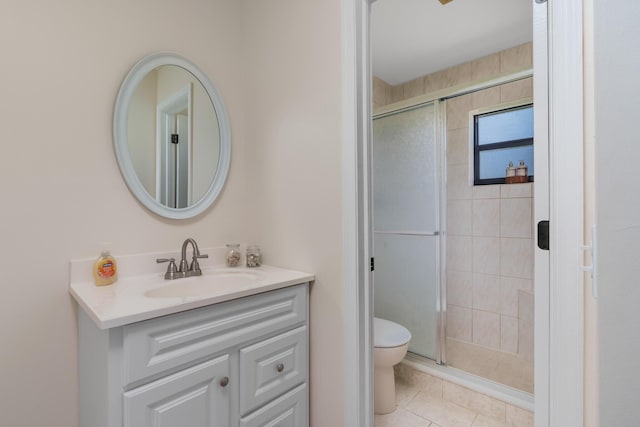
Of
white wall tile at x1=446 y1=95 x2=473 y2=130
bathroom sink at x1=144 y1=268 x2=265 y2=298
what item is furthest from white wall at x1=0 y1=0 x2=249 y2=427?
white wall tile at x1=446 y1=95 x2=473 y2=130

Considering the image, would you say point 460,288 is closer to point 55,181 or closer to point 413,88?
point 413,88

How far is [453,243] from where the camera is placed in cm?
251

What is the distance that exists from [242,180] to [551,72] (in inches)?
55.2

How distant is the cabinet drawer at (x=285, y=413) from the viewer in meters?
1.09

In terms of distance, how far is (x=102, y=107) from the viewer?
124 centimetres

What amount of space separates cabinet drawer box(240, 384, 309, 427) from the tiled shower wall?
5.62 ft

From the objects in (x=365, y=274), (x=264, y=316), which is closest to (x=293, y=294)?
(x=264, y=316)

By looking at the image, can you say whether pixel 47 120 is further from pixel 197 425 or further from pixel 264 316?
pixel 197 425

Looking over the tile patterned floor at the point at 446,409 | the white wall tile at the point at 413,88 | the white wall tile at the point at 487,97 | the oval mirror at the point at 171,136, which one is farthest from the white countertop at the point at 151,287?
the white wall tile at the point at 413,88

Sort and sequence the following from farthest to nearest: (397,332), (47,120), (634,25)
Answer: (397,332)
(47,120)
(634,25)

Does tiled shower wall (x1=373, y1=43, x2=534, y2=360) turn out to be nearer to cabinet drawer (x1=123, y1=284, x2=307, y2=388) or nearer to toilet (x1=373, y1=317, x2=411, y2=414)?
toilet (x1=373, y1=317, x2=411, y2=414)

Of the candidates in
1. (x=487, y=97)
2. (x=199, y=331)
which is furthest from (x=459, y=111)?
(x=199, y=331)

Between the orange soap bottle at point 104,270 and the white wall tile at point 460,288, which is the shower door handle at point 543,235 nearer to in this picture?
the orange soap bottle at point 104,270

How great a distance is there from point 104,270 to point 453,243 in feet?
7.87
